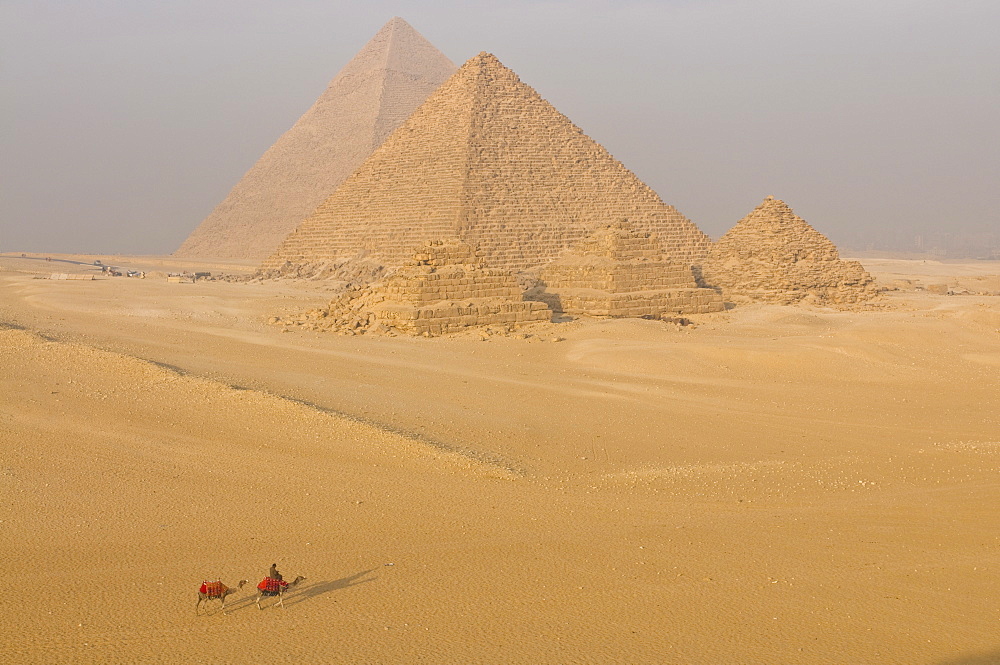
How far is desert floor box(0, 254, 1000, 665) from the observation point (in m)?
3.62

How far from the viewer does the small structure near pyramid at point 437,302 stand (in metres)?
15.0

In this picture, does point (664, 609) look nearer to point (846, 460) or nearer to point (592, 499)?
point (592, 499)

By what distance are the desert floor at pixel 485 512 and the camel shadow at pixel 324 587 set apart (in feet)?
0.05

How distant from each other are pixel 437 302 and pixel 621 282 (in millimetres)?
4752

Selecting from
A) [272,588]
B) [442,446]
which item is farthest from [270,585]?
[442,446]

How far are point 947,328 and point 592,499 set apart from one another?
1208 cm

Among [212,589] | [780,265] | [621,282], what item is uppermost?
[780,265]

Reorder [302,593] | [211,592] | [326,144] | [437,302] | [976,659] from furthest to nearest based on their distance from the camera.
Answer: [326,144]
[437,302]
[302,593]
[211,592]
[976,659]

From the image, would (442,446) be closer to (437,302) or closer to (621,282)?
(437,302)

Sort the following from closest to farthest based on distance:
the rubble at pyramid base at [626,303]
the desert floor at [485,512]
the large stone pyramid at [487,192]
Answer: the desert floor at [485,512]
the rubble at pyramid base at [626,303]
the large stone pyramid at [487,192]

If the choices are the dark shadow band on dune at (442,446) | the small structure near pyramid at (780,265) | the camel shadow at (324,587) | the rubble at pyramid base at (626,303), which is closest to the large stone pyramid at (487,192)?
the small structure near pyramid at (780,265)

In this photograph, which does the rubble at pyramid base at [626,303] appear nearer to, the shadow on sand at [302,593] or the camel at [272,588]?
the shadow on sand at [302,593]

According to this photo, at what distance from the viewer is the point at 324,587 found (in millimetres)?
4031

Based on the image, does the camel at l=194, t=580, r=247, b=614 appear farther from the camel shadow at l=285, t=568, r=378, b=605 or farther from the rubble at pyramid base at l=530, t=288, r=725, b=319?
the rubble at pyramid base at l=530, t=288, r=725, b=319
